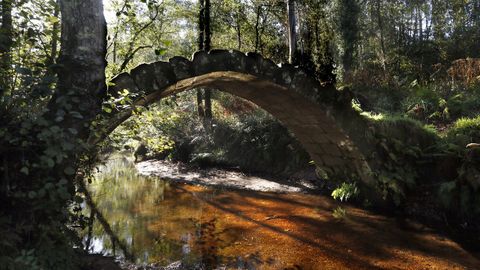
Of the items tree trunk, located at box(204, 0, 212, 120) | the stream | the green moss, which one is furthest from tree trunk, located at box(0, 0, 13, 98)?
tree trunk, located at box(204, 0, 212, 120)

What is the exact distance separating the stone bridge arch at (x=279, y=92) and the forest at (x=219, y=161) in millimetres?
32

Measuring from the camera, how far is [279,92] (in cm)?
717

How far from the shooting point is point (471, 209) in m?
6.41

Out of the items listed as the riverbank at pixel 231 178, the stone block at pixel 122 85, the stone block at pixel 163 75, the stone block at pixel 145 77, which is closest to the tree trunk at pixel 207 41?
the riverbank at pixel 231 178

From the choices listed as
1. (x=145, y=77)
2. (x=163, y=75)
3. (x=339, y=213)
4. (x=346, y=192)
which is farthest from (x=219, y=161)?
(x=145, y=77)

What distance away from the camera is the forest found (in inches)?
116

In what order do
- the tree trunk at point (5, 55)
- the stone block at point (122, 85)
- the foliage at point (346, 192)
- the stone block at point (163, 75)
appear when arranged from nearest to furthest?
the tree trunk at point (5, 55) → the stone block at point (122, 85) → the stone block at point (163, 75) → the foliage at point (346, 192)

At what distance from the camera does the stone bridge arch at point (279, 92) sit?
15.7 feet

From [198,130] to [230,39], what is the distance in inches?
264

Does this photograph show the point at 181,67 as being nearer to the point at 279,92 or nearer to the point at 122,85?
the point at 122,85

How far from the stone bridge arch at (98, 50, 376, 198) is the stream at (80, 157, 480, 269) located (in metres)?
1.35

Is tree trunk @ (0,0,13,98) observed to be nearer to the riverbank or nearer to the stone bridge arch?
the stone bridge arch

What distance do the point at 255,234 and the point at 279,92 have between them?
2.83m

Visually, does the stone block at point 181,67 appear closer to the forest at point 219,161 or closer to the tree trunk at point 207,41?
the forest at point 219,161
